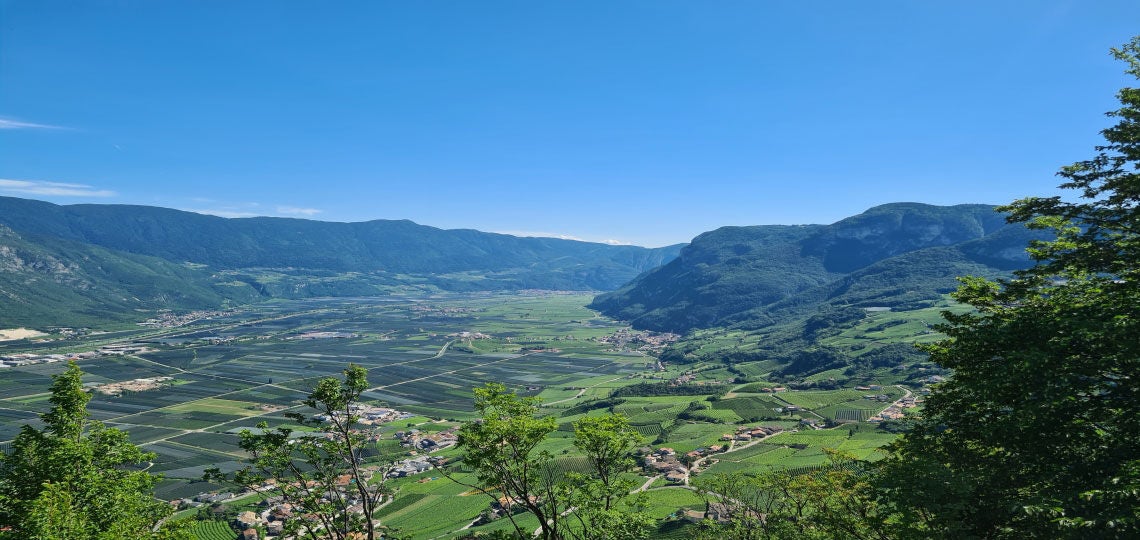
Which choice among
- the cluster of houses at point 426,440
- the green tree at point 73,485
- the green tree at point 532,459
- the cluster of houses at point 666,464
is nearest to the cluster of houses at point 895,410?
the cluster of houses at point 666,464

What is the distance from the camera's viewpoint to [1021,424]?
53.8ft

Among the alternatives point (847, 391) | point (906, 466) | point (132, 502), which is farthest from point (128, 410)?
point (847, 391)

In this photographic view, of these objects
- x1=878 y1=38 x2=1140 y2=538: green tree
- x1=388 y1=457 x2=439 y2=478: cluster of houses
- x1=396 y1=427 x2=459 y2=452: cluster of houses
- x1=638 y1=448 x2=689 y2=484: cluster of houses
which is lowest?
x1=388 y1=457 x2=439 y2=478: cluster of houses

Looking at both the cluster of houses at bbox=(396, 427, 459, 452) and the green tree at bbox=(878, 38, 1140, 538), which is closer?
the green tree at bbox=(878, 38, 1140, 538)

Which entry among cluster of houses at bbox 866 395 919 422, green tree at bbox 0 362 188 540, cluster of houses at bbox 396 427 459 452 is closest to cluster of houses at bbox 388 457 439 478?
cluster of houses at bbox 396 427 459 452

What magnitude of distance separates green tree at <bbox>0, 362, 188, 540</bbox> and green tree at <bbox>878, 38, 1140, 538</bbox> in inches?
1122

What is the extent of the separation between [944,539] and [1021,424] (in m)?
4.69

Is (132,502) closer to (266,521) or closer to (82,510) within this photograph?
(82,510)

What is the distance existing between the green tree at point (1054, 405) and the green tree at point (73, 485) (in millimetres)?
28511

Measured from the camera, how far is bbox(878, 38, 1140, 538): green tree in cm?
1569

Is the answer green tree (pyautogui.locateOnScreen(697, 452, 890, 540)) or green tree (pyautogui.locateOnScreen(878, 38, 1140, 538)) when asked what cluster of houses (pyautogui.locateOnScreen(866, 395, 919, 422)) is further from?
green tree (pyautogui.locateOnScreen(878, 38, 1140, 538))

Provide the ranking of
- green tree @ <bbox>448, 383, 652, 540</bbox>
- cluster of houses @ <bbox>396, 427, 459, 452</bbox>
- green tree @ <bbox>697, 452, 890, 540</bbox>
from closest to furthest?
green tree @ <bbox>448, 383, 652, 540</bbox> < green tree @ <bbox>697, 452, 890, 540</bbox> < cluster of houses @ <bbox>396, 427, 459, 452</bbox>

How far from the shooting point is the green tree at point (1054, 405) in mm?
15688

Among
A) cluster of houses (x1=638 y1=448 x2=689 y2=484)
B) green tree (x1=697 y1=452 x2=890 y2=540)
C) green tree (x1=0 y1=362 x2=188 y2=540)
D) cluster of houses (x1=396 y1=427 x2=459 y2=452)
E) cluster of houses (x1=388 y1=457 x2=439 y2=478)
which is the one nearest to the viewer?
green tree (x1=0 y1=362 x2=188 y2=540)
